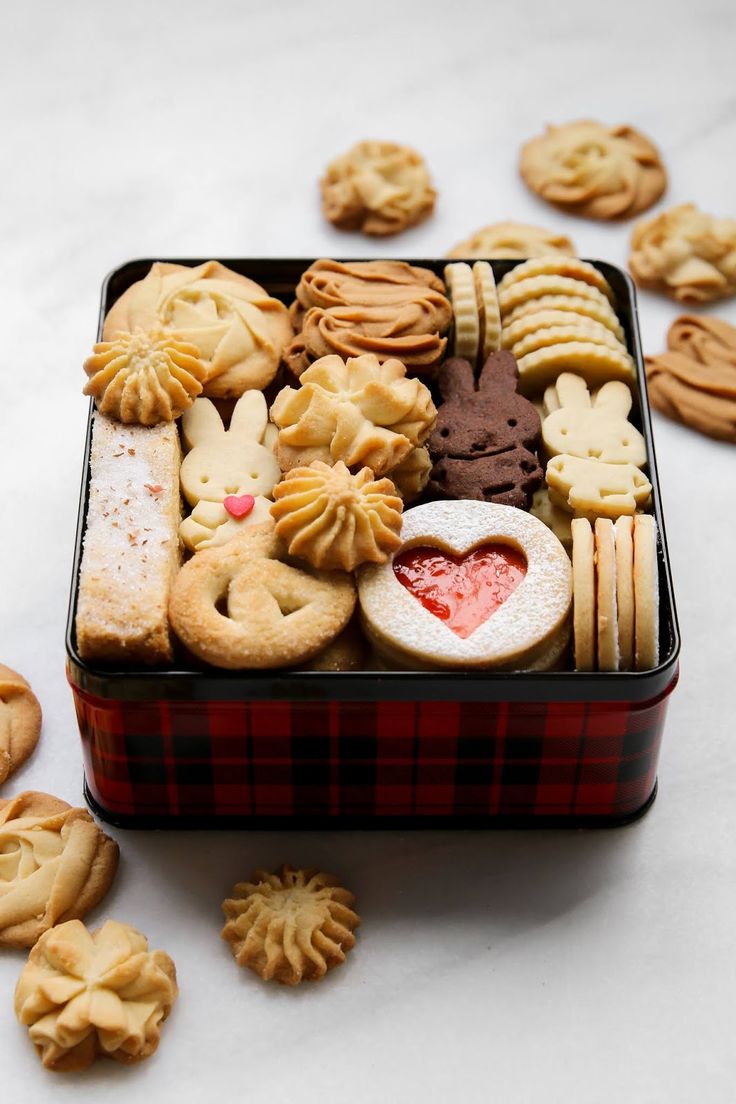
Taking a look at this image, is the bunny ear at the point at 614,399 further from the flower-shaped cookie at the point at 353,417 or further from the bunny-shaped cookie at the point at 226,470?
the bunny-shaped cookie at the point at 226,470

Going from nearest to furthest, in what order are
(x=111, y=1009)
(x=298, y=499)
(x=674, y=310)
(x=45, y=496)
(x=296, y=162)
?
(x=111, y=1009), (x=298, y=499), (x=45, y=496), (x=674, y=310), (x=296, y=162)

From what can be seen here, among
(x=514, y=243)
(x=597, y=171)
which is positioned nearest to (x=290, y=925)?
(x=514, y=243)

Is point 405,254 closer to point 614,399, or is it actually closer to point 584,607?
point 614,399

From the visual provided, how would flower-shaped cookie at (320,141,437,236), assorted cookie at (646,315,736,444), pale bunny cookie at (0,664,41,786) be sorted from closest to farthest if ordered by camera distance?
pale bunny cookie at (0,664,41,786) < assorted cookie at (646,315,736,444) < flower-shaped cookie at (320,141,437,236)

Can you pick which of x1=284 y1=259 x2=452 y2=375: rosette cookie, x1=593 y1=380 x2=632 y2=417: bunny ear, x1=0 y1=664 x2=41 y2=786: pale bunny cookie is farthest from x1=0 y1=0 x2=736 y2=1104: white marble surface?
x1=284 y1=259 x2=452 y2=375: rosette cookie

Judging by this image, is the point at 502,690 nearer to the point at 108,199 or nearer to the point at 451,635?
the point at 451,635

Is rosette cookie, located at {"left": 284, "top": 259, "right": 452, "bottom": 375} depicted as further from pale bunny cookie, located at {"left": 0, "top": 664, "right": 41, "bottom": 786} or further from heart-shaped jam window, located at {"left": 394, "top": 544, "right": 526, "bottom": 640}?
pale bunny cookie, located at {"left": 0, "top": 664, "right": 41, "bottom": 786}

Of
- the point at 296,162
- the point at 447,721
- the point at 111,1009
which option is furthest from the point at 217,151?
the point at 111,1009
